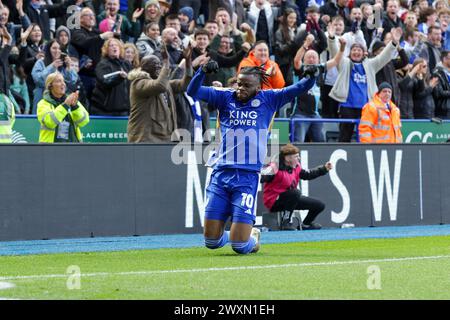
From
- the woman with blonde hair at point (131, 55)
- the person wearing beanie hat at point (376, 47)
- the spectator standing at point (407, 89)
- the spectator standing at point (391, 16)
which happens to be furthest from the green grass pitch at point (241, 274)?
the spectator standing at point (391, 16)

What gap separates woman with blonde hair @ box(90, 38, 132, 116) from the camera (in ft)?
58.2

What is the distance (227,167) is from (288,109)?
783cm

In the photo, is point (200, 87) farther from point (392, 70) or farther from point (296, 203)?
point (392, 70)

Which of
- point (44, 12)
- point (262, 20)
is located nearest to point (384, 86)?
point (262, 20)

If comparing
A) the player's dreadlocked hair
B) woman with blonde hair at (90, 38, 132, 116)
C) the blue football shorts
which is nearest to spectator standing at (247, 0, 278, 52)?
woman with blonde hair at (90, 38, 132, 116)

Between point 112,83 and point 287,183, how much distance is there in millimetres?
3404

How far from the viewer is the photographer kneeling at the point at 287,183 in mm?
18438

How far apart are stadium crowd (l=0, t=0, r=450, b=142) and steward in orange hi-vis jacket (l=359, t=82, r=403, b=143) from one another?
454 mm

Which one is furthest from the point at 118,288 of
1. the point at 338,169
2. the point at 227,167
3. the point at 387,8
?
the point at 387,8

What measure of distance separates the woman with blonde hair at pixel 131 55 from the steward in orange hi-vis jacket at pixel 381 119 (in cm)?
442

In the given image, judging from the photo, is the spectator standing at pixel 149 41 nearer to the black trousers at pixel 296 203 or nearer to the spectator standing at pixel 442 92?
the black trousers at pixel 296 203

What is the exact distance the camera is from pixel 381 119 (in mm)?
20172

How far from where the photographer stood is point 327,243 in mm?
15688
